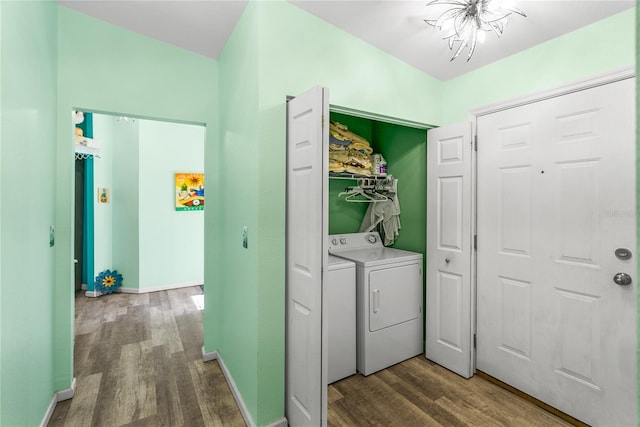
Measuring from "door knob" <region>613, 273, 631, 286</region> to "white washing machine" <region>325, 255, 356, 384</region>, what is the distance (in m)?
1.57

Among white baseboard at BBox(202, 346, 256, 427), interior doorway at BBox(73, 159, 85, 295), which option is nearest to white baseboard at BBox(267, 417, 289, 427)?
white baseboard at BBox(202, 346, 256, 427)

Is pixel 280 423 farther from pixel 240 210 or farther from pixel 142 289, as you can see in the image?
pixel 142 289

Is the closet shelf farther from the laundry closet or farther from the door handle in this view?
the door handle

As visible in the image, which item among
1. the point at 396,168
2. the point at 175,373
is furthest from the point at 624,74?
the point at 175,373

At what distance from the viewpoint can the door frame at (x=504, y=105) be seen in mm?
1758

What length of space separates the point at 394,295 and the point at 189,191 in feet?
12.0

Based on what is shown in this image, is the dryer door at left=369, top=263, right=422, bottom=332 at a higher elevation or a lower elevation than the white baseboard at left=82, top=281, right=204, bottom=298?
higher

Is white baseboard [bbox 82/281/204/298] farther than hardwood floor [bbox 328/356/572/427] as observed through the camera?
Yes

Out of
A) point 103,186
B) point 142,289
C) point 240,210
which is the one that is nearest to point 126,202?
point 103,186

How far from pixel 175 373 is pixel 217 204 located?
1.39 meters

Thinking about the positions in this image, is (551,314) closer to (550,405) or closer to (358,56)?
(550,405)

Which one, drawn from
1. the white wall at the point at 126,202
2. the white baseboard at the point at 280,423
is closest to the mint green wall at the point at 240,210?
the white baseboard at the point at 280,423

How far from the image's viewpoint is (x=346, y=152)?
2.79 metres

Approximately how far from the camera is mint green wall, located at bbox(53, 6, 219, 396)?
2.00 m
